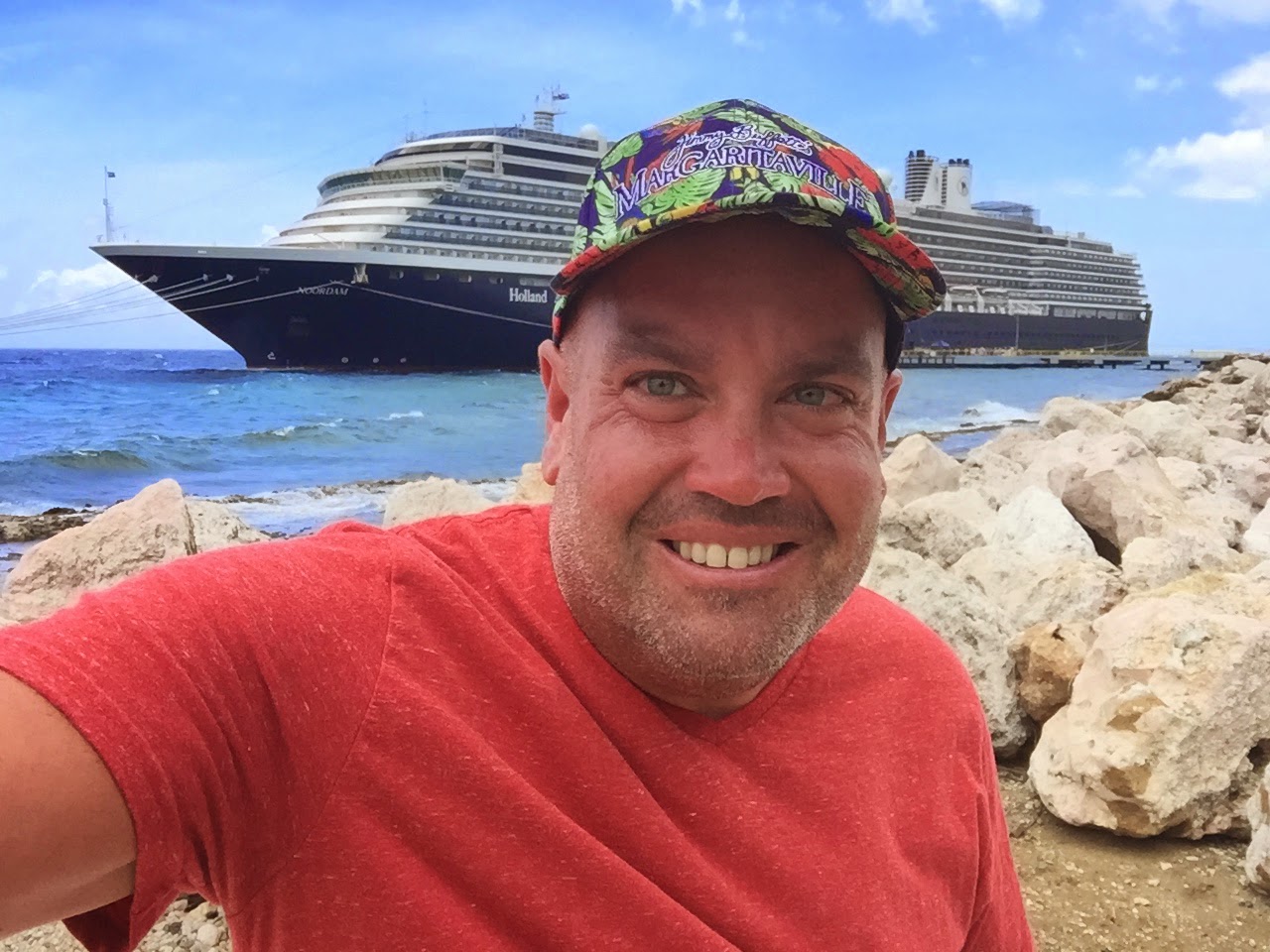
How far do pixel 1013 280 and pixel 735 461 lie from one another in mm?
39499

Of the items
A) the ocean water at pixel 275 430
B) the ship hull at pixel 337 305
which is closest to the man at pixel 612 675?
the ocean water at pixel 275 430

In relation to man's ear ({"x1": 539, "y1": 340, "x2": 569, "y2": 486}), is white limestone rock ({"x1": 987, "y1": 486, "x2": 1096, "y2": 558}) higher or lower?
lower

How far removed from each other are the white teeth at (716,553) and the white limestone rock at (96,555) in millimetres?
2123

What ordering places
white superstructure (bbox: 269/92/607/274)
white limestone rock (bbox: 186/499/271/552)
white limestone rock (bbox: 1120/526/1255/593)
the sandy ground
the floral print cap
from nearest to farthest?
the floral print cap → the sandy ground → white limestone rock (bbox: 186/499/271/552) → white limestone rock (bbox: 1120/526/1255/593) → white superstructure (bbox: 269/92/607/274)

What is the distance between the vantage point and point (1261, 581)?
264 cm

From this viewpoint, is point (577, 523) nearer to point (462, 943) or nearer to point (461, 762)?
point (461, 762)

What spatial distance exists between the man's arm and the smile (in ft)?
1.52

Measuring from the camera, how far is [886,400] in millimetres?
1010

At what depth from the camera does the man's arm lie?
0.58 metres

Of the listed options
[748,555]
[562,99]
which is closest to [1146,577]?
[748,555]

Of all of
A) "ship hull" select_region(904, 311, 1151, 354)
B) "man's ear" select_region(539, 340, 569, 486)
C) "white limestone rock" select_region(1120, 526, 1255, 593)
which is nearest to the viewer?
"man's ear" select_region(539, 340, 569, 486)

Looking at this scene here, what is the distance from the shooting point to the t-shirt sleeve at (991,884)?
1033 millimetres

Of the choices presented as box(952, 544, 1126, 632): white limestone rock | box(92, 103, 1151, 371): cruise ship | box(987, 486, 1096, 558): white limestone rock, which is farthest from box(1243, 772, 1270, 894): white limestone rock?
box(92, 103, 1151, 371): cruise ship

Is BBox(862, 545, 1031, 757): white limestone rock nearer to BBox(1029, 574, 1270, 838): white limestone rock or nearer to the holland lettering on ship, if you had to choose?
BBox(1029, 574, 1270, 838): white limestone rock
